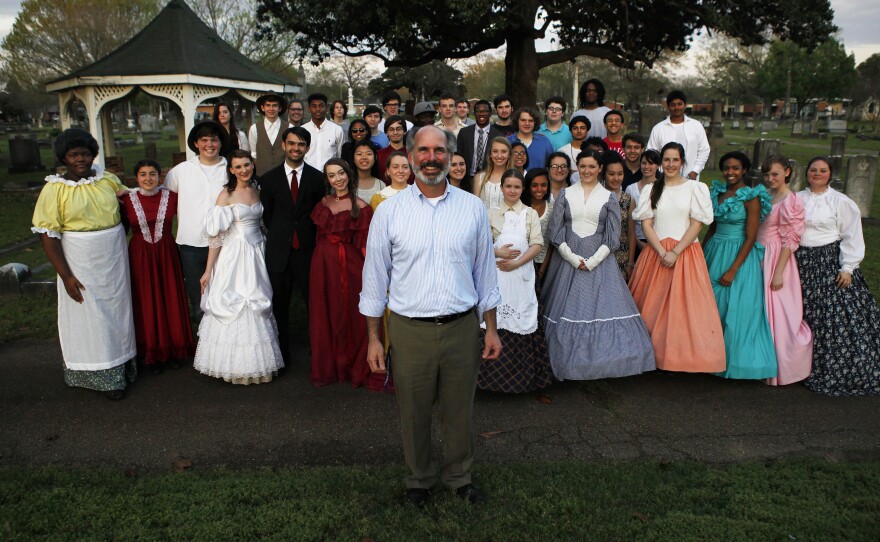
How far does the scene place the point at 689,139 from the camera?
22.9 feet

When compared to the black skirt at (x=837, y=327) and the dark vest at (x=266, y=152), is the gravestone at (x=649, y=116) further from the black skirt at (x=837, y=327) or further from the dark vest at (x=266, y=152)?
the dark vest at (x=266, y=152)

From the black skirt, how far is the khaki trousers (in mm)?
3278

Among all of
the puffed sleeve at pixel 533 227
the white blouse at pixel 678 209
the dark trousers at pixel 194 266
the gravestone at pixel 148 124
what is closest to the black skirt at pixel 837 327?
the white blouse at pixel 678 209

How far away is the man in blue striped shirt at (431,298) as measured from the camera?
3.18 metres

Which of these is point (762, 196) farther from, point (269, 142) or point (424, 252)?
point (269, 142)

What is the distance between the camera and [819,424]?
14.8 feet

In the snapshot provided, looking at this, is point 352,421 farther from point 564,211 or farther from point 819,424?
point 819,424

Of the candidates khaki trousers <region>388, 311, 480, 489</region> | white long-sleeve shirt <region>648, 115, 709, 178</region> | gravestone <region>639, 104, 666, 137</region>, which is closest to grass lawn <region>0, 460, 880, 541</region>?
khaki trousers <region>388, 311, 480, 489</region>

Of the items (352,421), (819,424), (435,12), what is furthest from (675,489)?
(435,12)

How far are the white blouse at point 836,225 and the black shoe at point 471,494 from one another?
3.62m

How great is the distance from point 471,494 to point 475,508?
0.26 ft

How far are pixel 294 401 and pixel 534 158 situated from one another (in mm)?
3344

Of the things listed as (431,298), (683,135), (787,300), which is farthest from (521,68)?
(431,298)

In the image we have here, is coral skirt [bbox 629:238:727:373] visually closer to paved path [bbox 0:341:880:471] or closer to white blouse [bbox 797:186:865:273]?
paved path [bbox 0:341:880:471]
